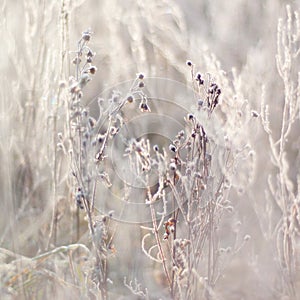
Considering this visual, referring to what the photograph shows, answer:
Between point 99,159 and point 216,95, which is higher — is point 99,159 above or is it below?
below

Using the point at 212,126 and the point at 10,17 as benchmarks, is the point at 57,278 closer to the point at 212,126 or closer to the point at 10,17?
the point at 212,126

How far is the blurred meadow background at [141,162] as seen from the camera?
125 cm

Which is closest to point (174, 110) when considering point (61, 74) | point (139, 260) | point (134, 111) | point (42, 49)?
point (134, 111)

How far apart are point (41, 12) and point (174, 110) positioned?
791 mm

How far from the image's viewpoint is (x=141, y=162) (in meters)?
1.22

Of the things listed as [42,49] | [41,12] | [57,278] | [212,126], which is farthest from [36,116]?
[212,126]

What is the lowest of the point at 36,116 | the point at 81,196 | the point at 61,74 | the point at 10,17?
the point at 81,196

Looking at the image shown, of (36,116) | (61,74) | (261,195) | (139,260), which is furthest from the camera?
(261,195)

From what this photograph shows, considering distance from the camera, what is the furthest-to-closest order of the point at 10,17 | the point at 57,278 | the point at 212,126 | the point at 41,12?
the point at 10,17
the point at 41,12
the point at 57,278
the point at 212,126

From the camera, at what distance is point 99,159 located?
1206mm

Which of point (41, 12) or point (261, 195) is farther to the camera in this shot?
point (261, 195)

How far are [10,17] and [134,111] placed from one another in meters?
0.64

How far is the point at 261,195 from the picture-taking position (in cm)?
228

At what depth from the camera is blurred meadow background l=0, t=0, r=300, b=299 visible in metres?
1.25
